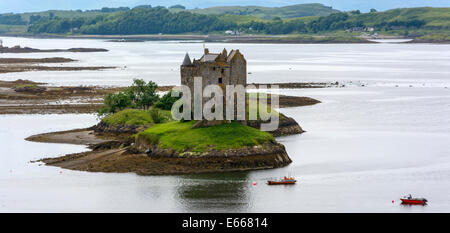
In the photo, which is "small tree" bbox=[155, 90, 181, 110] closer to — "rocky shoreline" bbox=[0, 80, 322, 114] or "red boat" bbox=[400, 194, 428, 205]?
"rocky shoreline" bbox=[0, 80, 322, 114]

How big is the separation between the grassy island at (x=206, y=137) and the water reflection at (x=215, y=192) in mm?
4494

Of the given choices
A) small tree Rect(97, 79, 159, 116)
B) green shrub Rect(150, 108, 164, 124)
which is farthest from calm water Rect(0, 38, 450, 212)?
green shrub Rect(150, 108, 164, 124)

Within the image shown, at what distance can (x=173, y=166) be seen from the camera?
71.4 meters

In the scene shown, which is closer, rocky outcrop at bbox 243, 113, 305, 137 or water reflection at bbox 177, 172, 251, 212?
water reflection at bbox 177, 172, 251, 212

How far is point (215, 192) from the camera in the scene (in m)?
63.1

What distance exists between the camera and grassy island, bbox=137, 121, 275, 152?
2879 inches

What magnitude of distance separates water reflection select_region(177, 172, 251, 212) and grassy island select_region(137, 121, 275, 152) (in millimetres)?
4494

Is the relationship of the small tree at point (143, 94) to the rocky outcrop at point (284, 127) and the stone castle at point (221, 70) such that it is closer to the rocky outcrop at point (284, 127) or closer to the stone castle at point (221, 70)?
the rocky outcrop at point (284, 127)

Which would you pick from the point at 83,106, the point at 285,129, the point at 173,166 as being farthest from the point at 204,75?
the point at 83,106

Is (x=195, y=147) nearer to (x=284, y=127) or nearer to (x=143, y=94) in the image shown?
(x=284, y=127)

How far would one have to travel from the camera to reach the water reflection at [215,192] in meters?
58.8

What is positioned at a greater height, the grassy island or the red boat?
the grassy island

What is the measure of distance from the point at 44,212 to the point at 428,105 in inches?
3732

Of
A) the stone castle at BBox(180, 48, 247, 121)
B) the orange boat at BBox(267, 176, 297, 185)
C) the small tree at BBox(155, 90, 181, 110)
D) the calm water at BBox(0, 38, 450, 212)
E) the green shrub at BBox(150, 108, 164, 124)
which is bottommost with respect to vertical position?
the calm water at BBox(0, 38, 450, 212)
